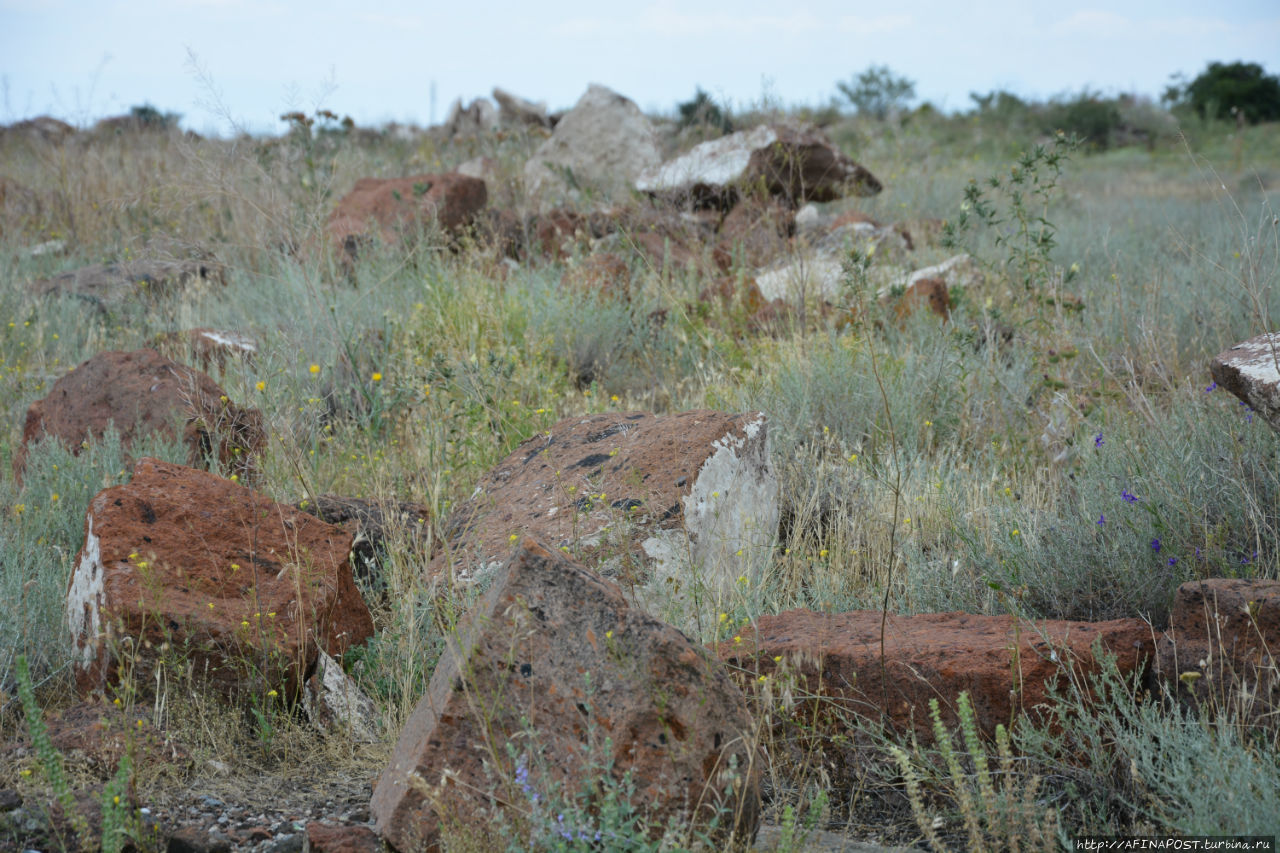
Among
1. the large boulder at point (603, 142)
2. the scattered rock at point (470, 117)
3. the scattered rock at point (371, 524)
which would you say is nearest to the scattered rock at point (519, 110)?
the scattered rock at point (470, 117)

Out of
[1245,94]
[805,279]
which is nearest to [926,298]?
[805,279]

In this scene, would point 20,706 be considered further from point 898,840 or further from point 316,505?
point 898,840

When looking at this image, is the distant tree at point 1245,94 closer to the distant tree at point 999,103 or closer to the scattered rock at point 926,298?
the distant tree at point 999,103

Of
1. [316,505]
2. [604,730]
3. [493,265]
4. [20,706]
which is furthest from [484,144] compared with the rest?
[604,730]

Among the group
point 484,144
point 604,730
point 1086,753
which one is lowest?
point 1086,753

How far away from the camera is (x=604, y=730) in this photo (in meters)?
1.81

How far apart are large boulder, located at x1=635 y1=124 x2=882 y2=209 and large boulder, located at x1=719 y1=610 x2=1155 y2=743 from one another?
20.1 feet

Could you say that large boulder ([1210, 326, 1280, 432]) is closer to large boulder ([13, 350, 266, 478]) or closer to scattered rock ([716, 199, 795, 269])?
large boulder ([13, 350, 266, 478])

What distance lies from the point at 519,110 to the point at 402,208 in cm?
992

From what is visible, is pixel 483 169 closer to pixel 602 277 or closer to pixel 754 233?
pixel 754 233

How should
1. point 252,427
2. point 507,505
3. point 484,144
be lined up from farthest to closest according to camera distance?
point 484,144
point 252,427
point 507,505

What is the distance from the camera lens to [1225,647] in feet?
6.76

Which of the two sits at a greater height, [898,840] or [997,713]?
[997,713]

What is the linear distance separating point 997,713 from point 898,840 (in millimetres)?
387
